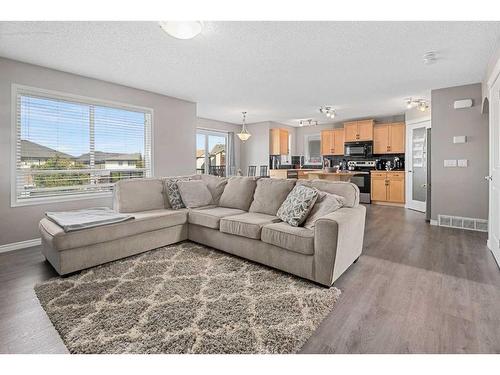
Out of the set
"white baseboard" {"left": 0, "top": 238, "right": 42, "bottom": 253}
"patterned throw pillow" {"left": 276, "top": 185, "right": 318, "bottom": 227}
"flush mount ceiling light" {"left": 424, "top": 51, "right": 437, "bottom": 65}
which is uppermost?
"flush mount ceiling light" {"left": 424, "top": 51, "right": 437, "bottom": 65}

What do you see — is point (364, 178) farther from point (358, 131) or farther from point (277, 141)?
point (277, 141)

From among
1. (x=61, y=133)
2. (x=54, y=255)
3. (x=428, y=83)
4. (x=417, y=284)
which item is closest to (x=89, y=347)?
(x=54, y=255)

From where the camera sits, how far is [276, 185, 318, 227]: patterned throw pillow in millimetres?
2623

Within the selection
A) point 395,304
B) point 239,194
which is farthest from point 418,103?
point 395,304

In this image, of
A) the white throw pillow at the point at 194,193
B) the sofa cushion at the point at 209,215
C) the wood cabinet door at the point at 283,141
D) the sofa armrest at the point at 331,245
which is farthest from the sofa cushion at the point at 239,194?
the wood cabinet door at the point at 283,141

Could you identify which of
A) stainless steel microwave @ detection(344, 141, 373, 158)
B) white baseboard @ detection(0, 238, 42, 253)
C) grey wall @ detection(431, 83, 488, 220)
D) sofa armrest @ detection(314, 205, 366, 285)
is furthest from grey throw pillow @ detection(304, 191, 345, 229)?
stainless steel microwave @ detection(344, 141, 373, 158)

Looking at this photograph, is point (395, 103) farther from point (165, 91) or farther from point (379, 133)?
point (165, 91)

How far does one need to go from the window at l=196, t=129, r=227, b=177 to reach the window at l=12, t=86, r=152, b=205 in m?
2.54

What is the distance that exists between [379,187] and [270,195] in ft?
16.4

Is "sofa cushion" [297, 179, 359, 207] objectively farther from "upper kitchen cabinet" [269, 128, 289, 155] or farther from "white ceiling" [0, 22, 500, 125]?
"upper kitchen cabinet" [269, 128, 289, 155]

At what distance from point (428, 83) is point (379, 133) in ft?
9.97

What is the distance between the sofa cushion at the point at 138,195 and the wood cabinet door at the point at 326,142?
5842mm

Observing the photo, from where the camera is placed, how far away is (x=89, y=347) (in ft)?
4.91

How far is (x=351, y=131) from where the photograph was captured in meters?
7.57
